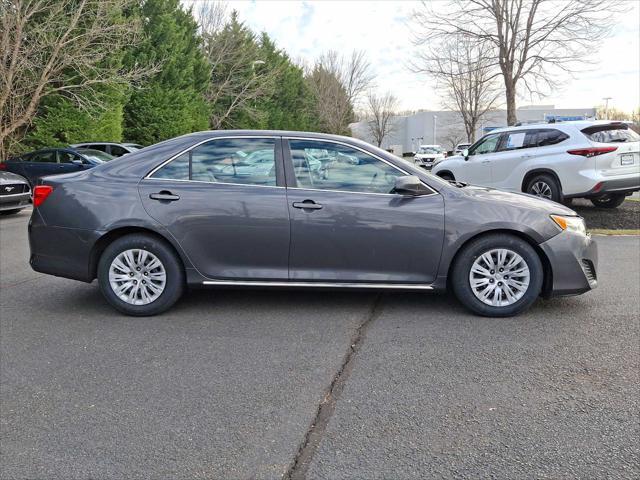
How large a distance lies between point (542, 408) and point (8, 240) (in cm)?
874

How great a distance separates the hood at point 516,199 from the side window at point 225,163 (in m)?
1.77

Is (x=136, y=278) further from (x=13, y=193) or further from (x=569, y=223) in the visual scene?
(x=13, y=193)

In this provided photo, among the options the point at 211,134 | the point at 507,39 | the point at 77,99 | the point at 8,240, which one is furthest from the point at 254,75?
the point at 211,134

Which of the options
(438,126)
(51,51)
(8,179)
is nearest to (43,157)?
(8,179)

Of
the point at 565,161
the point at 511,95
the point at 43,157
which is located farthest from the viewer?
the point at 511,95

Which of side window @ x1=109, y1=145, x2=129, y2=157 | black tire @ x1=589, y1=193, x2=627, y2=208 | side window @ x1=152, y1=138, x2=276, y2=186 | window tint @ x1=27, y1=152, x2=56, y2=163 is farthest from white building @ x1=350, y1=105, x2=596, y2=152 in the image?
side window @ x1=152, y1=138, x2=276, y2=186

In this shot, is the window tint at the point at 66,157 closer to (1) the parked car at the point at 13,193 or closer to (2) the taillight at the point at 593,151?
(1) the parked car at the point at 13,193

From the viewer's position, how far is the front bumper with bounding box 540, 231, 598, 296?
4496 mm

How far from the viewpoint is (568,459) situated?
101 inches

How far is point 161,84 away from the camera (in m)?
29.2

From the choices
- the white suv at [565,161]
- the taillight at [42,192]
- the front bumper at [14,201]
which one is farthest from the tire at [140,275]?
the front bumper at [14,201]

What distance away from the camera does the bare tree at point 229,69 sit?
36469 mm

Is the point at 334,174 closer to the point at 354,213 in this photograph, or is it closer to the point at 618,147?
the point at 354,213

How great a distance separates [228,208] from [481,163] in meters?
7.90
